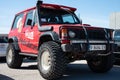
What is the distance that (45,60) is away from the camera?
26.8ft

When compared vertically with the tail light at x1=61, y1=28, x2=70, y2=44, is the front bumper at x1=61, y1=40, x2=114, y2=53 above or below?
below

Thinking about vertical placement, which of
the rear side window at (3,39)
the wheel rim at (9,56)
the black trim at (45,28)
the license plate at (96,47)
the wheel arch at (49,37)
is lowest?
the wheel rim at (9,56)

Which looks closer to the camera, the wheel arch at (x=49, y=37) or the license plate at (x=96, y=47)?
the wheel arch at (x=49, y=37)

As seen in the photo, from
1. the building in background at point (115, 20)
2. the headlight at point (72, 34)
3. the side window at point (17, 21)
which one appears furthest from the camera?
the building in background at point (115, 20)

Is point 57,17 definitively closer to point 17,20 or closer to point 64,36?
point 17,20

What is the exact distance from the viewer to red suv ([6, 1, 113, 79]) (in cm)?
758

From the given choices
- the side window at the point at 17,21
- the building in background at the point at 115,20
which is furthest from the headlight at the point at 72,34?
the building in background at the point at 115,20

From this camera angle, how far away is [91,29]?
8.19m

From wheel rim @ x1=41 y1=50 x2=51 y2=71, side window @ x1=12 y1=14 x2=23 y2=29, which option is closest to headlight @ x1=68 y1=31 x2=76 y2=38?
wheel rim @ x1=41 y1=50 x2=51 y2=71

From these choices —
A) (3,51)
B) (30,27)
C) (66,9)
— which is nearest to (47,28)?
(30,27)

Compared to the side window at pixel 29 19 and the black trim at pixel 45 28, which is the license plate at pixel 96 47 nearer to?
the black trim at pixel 45 28

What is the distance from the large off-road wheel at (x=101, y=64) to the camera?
356 inches

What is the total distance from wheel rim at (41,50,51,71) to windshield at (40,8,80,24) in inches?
57.3

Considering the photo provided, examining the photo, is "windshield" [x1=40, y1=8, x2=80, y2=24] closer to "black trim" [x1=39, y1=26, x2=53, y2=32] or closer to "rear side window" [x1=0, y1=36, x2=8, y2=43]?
"black trim" [x1=39, y1=26, x2=53, y2=32]
